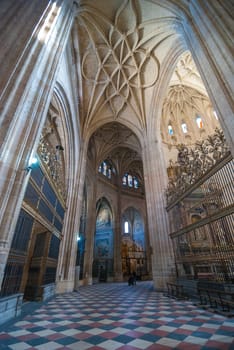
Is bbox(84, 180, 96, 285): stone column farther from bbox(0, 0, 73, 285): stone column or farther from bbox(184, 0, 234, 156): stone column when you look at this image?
bbox(184, 0, 234, 156): stone column

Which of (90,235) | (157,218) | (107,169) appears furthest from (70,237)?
(107,169)

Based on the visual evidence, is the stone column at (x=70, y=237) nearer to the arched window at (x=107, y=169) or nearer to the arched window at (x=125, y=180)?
the arched window at (x=107, y=169)

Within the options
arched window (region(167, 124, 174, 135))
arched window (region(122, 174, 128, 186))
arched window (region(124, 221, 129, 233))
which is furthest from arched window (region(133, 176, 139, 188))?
arched window (region(167, 124, 174, 135))

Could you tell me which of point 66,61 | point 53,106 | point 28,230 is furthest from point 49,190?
point 66,61

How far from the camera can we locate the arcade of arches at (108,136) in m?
4.13

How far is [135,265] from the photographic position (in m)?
21.3

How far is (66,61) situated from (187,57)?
9548 millimetres

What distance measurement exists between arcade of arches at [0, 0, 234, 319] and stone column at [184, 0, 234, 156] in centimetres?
3

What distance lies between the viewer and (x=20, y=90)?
12.4ft

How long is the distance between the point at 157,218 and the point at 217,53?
313 inches

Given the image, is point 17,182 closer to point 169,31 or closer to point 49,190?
point 49,190

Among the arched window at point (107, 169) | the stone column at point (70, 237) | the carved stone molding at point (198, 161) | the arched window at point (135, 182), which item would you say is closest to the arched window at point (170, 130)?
the carved stone molding at point (198, 161)

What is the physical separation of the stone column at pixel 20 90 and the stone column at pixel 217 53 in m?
4.80

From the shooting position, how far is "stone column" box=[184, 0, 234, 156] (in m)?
4.60
